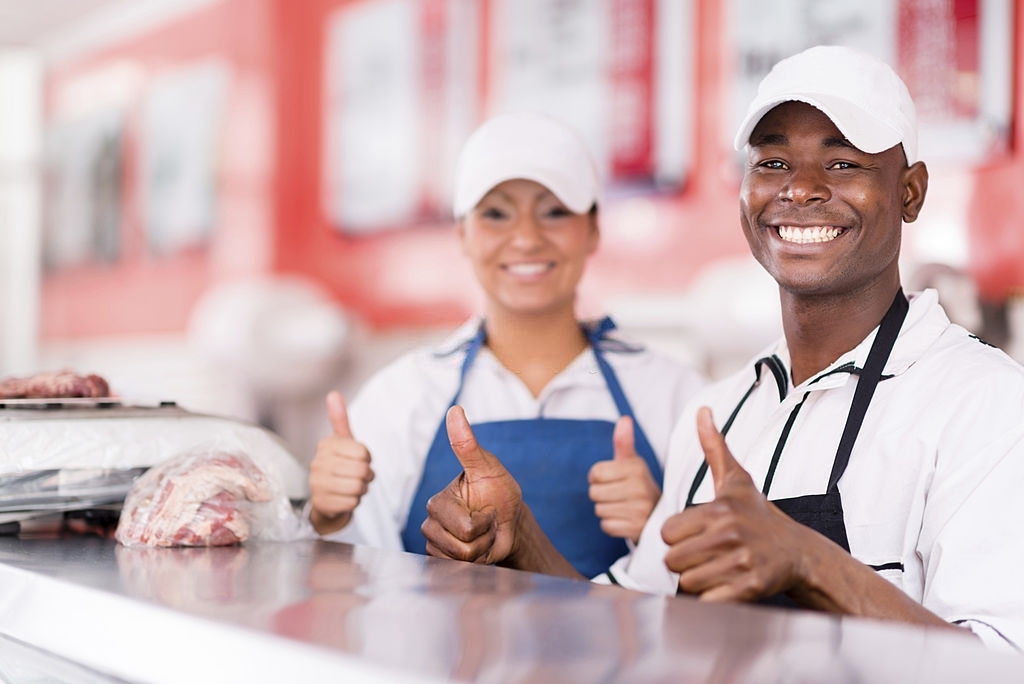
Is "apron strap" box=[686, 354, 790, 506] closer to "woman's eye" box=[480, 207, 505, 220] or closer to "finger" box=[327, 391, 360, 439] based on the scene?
"finger" box=[327, 391, 360, 439]

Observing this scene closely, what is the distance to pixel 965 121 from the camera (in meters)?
2.72

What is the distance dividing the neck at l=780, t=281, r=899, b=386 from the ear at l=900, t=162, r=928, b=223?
0.30 feet

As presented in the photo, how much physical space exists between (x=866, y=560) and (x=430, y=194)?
3298 mm

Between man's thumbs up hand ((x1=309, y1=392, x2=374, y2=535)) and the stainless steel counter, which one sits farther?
man's thumbs up hand ((x1=309, y1=392, x2=374, y2=535))

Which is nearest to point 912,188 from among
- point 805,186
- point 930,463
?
point 805,186

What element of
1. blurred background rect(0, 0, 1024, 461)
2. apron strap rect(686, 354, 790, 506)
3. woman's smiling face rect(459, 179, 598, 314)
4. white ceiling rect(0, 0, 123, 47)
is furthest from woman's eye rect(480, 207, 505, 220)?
white ceiling rect(0, 0, 123, 47)

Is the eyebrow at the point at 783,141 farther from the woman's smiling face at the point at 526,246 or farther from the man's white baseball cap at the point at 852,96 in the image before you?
the woman's smiling face at the point at 526,246

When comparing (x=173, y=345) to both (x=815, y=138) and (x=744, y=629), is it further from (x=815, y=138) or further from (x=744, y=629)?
(x=744, y=629)

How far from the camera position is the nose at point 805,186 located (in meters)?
1.34

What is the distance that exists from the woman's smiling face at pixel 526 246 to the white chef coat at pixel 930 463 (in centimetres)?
60

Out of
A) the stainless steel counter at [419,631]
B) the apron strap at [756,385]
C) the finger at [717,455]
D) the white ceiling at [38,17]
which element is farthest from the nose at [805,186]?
the white ceiling at [38,17]

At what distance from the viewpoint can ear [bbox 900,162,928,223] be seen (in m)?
1.38

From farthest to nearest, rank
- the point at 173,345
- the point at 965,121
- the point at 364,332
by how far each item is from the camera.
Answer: the point at 173,345 < the point at 364,332 < the point at 965,121

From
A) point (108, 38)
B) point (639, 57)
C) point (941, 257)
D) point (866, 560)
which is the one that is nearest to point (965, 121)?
point (941, 257)
